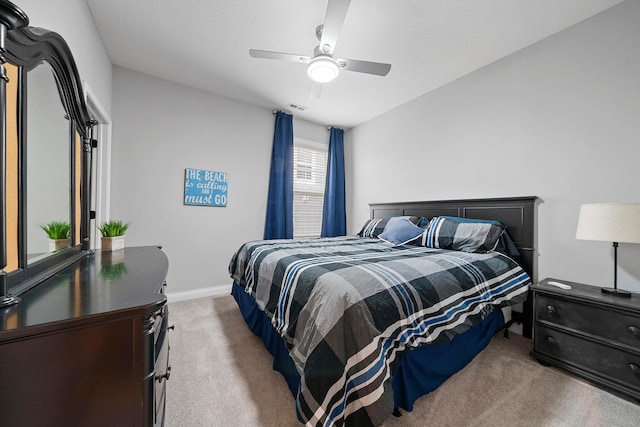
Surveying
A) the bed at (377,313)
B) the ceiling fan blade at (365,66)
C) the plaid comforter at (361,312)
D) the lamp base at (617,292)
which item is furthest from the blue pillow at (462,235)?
the ceiling fan blade at (365,66)

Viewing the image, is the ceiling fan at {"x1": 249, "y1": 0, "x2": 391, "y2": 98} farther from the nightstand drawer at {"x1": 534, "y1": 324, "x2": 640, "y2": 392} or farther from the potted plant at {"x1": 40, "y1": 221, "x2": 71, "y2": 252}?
the nightstand drawer at {"x1": 534, "y1": 324, "x2": 640, "y2": 392}

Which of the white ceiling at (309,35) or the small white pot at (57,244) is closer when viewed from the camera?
the small white pot at (57,244)

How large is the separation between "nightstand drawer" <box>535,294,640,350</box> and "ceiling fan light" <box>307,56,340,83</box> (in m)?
2.41

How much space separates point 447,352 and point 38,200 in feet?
7.66

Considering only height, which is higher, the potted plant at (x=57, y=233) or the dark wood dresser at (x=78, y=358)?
the potted plant at (x=57, y=233)

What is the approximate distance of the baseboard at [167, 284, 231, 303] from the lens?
309 cm

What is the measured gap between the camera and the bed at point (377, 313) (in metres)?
1.10

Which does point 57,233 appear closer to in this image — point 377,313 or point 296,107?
point 377,313

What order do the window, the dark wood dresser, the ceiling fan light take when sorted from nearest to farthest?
1. the dark wood dresser
2. the ceiling fan light
3. the window

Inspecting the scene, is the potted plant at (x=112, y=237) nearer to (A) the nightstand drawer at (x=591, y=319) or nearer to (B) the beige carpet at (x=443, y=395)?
(B) the beige carpet at (x=443, y=395)

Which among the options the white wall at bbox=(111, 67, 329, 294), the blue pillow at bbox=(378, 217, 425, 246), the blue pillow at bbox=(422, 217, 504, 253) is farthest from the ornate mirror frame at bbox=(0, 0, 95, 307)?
the blue pillow at bbox=(422, 217, 504, 253)

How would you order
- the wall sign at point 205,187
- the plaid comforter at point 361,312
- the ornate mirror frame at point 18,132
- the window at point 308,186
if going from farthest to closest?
the window at point 308,186 → the wall sign at point 205,187 → the plaid comforter at point 361,312 → the ornate mirror frame at point 18,132

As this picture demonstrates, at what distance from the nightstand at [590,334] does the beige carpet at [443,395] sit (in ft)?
0.31

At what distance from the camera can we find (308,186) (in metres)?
4.32
